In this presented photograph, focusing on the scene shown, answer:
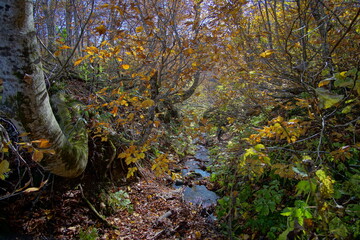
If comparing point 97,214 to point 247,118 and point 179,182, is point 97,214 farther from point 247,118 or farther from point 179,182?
point 247,118

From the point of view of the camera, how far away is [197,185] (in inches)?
207

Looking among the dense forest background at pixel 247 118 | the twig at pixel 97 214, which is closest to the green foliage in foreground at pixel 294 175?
the dense forest background at pixel 247 118

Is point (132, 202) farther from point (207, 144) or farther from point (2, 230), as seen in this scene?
point (207, 144)

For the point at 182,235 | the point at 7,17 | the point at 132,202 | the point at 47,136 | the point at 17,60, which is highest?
the point at 7,17

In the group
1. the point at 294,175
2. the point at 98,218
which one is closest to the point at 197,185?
the point at 98,218

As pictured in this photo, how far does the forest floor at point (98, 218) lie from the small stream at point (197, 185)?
0.29 meters

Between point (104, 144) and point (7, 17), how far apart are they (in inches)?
115

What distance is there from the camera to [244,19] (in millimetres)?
3734

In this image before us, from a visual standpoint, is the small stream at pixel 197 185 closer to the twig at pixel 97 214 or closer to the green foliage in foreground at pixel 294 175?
the green foliage in foreground at pixel 294 175

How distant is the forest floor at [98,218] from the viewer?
9.00ft

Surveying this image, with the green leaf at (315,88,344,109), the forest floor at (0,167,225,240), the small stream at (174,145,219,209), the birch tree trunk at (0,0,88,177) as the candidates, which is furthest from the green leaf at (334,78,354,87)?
the small stream at (174,145,219,209)

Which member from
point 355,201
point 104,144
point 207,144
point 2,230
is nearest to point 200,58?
point 104,144

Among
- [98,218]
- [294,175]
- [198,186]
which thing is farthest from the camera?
[198,186]

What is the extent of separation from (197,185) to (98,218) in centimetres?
262
